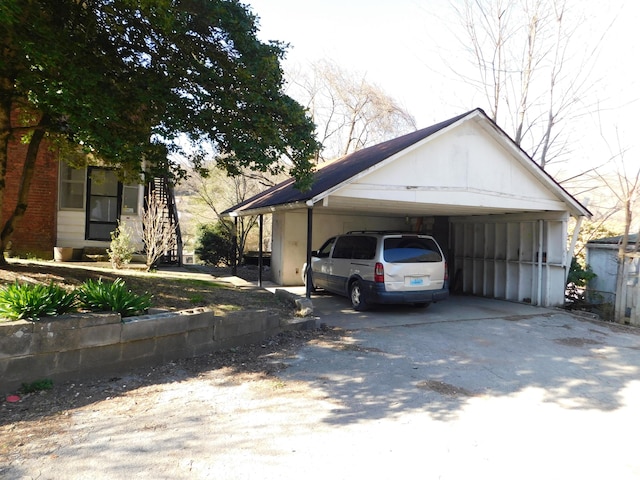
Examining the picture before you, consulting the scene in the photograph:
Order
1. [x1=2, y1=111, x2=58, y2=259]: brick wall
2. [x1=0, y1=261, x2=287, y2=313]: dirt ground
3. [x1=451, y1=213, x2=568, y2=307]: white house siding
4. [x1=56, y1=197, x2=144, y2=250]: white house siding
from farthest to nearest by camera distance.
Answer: [x1=56, y1=197, x2=144, y2=250]: white house siding, [x1=2, y1=111, x2=58, y2=259]: brick wall, [x1=451, y1=213, x2=568, y2=307]: white house siding, [x1=0, y1=261, x2=287, y2=313]: dirt ground

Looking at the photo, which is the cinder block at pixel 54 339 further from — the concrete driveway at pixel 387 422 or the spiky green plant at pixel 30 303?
the concrete driveway at pixel 387 422

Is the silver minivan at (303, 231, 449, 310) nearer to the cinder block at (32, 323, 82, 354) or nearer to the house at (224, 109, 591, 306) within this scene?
the house at (224, 109, 591, 306)

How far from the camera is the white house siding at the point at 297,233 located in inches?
551

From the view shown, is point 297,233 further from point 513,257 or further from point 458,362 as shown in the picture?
point 458,362

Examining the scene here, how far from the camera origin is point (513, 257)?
12.3m

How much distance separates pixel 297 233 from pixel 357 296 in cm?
480

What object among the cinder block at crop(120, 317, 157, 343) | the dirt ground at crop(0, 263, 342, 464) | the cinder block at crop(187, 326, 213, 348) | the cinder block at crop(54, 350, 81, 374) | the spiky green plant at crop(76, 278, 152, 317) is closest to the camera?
the dirt ground at crop(0, 263, 342, 464)

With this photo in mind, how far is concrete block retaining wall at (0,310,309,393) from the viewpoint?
14.3 ft

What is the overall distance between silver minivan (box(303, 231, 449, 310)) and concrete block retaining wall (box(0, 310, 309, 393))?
351 cm

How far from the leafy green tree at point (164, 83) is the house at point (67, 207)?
247 inches

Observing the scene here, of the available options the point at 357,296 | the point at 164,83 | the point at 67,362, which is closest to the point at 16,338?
the point at 67,362

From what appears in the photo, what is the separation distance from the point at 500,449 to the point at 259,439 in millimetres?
2072

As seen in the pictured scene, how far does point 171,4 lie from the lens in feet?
20.1

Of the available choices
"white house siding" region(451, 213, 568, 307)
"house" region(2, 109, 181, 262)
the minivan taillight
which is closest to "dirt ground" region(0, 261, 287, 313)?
the minivan taillight
